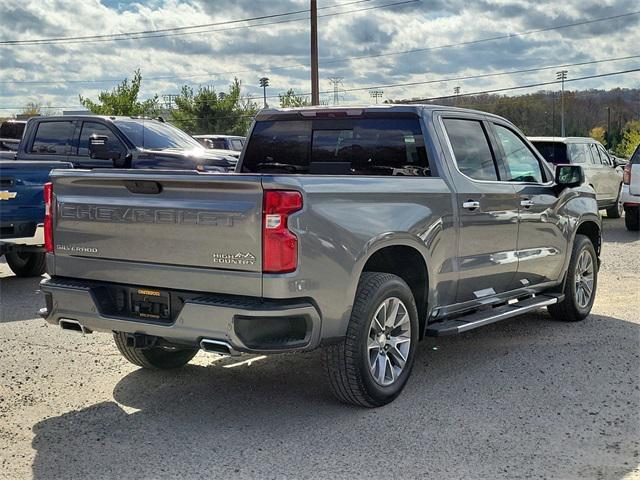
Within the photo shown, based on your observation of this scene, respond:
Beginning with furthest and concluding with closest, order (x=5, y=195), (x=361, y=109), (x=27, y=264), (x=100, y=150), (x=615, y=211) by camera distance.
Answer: (x=615, y=211)
(x=100, y=150)
(x=27, y=264)
(x=5, y=195)
(x=361, y=109)

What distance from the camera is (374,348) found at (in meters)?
5.02

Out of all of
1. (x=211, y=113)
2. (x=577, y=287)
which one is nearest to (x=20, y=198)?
(x=577, y=287)

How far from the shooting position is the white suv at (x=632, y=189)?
14555 mm

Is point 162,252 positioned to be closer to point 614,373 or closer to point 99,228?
point 99,228

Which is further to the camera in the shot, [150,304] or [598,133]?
[598,133]

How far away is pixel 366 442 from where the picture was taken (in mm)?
4461

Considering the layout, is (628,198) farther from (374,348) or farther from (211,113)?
(211,113)

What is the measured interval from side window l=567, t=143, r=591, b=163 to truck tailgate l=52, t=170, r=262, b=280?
483 inches

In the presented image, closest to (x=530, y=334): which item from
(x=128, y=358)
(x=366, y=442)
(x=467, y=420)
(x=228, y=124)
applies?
(x=467, y=420)

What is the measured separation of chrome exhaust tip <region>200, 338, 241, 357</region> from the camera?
4359 mm

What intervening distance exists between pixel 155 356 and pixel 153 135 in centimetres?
738

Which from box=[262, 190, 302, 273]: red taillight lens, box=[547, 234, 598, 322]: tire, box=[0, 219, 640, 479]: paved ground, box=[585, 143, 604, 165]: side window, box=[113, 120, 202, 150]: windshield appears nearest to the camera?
box=[0, 219, 640, 479]: paved ground

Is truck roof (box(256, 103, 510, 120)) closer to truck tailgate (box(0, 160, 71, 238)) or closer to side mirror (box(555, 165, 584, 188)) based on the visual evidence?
side mirror (box(555, 165, 584, 188))

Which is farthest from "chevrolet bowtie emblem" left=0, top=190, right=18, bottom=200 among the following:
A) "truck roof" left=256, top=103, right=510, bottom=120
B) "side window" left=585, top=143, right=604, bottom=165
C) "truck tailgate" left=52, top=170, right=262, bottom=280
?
"side window" left=585, top=143, right=604, bottom=165
